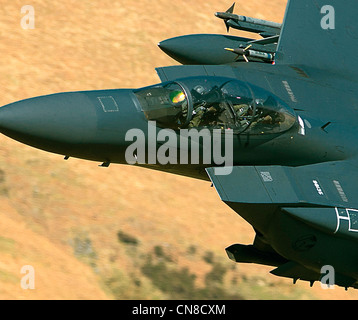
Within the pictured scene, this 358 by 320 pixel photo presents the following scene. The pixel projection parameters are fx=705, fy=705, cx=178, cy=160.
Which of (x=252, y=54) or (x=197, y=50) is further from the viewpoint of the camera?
(x=197, y=50)

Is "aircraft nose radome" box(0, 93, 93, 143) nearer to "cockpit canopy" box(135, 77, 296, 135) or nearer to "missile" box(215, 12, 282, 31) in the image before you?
"cockpit canopy" box(135, 77, 296, 135)

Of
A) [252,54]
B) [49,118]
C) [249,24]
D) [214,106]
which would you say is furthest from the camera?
[249,24]

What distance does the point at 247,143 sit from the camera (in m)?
11.9

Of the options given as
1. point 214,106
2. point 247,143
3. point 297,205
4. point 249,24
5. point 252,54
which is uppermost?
point 249,24

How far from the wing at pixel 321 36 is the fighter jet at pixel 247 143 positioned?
181cm

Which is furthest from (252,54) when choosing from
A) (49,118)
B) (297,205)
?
(49,118)

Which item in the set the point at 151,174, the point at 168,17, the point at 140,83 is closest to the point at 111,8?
→ the point at 168,17

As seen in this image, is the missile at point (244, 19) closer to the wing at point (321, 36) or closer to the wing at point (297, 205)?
the wing at point (321, 36)

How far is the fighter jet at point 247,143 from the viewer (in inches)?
431

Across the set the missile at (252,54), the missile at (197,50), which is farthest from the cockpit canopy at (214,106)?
the missile at (197,50)

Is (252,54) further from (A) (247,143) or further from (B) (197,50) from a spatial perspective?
(A) (247,143)

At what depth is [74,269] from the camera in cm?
1480

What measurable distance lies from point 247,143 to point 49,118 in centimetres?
338

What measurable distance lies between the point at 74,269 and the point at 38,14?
36.1ft
